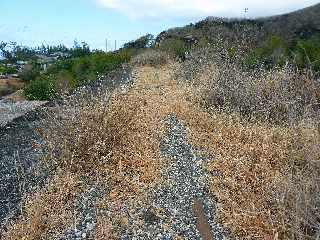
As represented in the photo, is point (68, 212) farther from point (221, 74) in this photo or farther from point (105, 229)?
point (221, 74)

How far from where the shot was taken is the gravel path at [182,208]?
17.9 ft

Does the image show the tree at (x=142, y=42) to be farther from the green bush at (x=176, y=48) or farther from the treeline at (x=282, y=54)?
the treeline at (x=282, y=54)

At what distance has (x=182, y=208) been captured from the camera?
606cm

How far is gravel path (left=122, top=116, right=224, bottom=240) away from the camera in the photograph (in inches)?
215

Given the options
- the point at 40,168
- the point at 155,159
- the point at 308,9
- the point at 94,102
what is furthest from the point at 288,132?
the point at 308,9

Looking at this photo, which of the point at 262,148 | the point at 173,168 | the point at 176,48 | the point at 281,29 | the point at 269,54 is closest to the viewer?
the point at 173,168

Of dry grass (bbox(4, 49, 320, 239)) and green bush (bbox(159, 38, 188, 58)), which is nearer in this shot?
dry grass (bbox(4, 49, 320, 239))

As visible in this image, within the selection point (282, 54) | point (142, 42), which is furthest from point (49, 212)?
point (142, 42)

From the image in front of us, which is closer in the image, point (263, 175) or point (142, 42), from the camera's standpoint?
point (263, 175)

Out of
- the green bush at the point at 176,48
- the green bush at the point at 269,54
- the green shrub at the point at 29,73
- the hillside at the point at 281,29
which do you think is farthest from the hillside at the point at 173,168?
the green shrub at the point at 29,73

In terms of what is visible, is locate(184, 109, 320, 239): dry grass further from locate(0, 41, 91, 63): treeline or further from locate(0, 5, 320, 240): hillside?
locate(0, 41, 91, 63): treeline

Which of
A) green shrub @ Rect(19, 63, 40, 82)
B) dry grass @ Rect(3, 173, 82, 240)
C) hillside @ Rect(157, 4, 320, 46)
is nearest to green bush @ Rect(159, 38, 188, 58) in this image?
hillside @ Rect(157, 4, 320, 46)

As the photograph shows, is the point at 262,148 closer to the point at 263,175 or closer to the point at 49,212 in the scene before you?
the point at 263,175

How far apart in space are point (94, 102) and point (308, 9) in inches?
805
